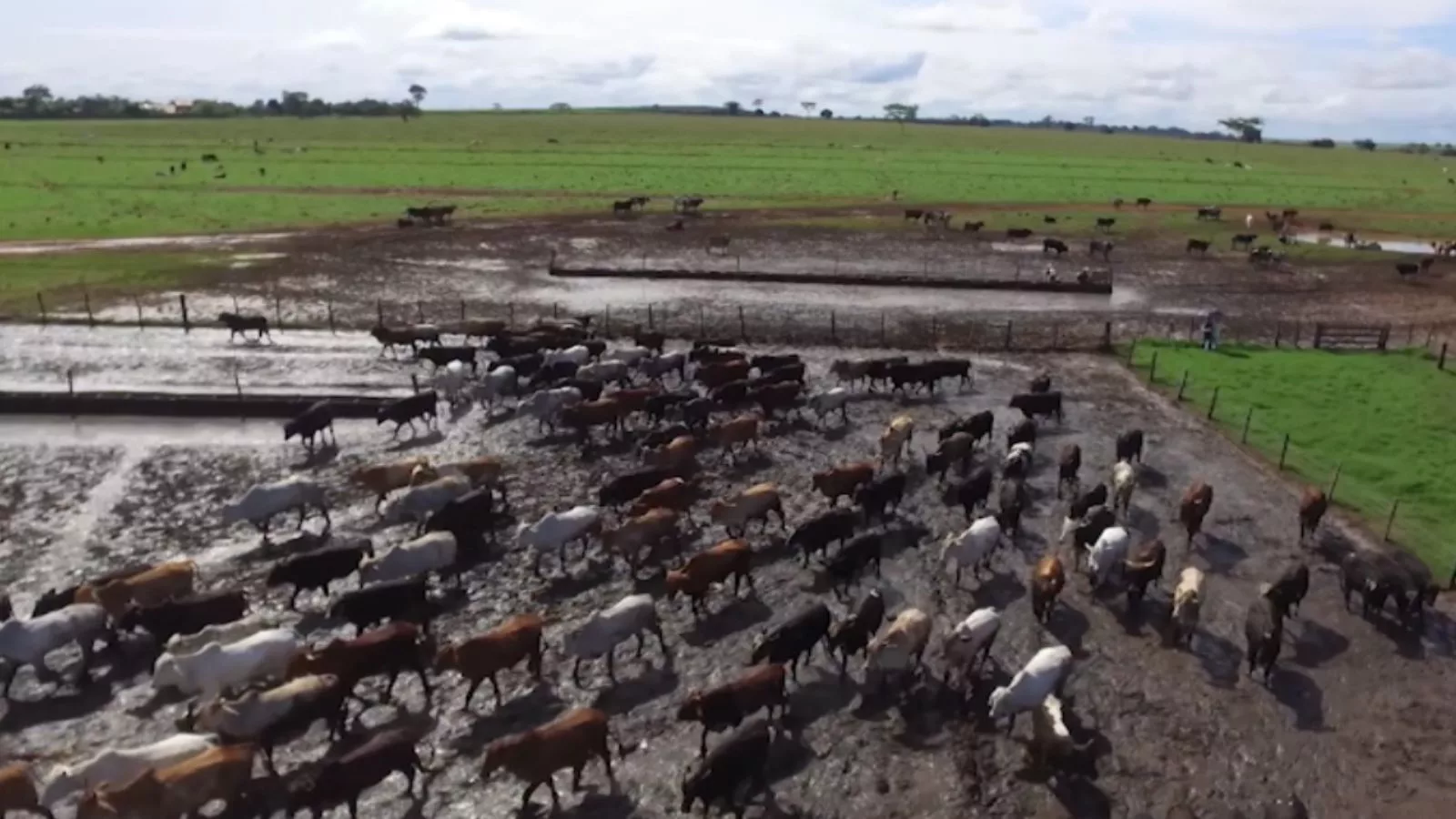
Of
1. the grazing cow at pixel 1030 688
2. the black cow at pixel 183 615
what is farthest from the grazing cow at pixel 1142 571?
the black cow at pixel 183 615

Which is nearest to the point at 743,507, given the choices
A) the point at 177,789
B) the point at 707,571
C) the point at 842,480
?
the point at 842,480

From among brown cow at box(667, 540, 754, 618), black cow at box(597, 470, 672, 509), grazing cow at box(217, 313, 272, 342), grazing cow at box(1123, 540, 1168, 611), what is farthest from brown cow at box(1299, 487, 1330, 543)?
grazing cow at box(217, 313, 272, 342)

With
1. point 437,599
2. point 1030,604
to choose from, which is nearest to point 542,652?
point 437,599

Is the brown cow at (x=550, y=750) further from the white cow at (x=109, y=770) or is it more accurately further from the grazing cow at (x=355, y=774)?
the white cow at (x=109, y=770)

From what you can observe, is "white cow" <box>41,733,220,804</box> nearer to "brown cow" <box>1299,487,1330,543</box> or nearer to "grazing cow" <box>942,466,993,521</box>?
"grazing cow" <box>942,466,993,521</box>

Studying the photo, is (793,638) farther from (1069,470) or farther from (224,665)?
(1069,470)

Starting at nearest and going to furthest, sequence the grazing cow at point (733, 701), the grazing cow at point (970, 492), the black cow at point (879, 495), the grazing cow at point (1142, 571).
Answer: the grazing cow at point (733, 701)
the grazing cow at point (1142, 571)
the black cow at point (879, 495)
the grazing cow at point (970, 492)
